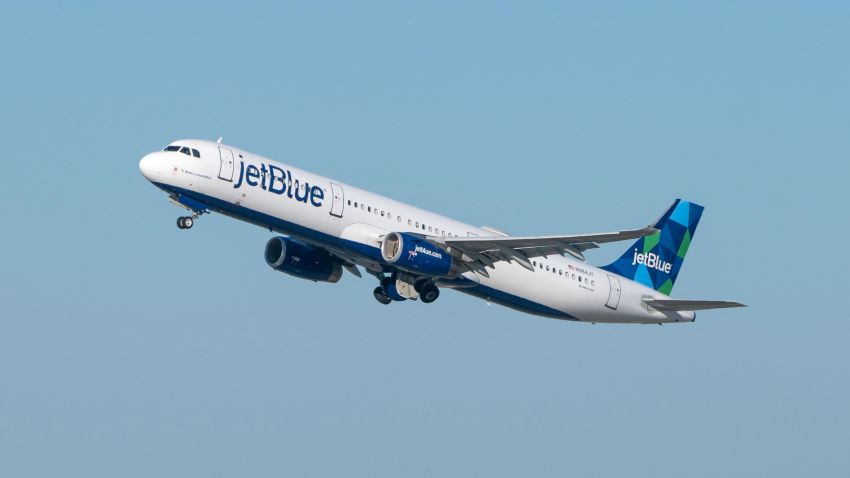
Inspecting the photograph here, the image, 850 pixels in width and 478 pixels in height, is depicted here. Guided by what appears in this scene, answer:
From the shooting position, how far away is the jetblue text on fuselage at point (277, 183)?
5781 centimetres

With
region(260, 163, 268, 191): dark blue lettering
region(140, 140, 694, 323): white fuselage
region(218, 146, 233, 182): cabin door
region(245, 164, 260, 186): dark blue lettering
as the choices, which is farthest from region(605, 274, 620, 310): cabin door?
region(218, 146, 233, 182): cabin door

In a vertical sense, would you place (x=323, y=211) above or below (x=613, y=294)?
below

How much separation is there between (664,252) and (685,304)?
659cm

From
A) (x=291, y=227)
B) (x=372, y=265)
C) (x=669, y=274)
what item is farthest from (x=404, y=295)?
(x=669, y=274)

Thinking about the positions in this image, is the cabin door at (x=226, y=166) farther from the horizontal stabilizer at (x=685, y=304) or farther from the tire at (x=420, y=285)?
the horizontal stabilizer at (x=685, y=304)

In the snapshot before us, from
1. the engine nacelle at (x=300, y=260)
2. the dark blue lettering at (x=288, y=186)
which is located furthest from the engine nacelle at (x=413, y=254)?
the engine nacelle at (x=300, y=260)

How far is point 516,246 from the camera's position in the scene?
60.4m

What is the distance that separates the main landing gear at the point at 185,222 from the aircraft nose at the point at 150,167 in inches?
88.2

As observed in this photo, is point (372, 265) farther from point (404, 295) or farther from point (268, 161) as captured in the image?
point (268, 161)

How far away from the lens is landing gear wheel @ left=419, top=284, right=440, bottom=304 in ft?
208

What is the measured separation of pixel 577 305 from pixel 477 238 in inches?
312

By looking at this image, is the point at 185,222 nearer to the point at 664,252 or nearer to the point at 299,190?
the point at 299,190

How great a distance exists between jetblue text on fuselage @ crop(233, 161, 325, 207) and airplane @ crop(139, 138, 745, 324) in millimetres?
39

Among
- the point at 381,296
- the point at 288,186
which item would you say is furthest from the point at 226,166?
the point at 381,296
